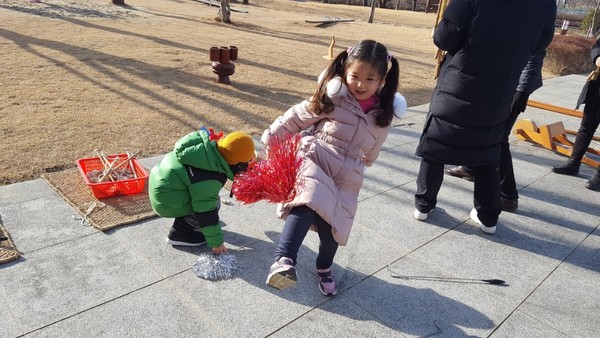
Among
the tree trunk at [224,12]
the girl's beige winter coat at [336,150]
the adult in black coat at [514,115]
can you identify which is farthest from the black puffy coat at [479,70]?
the tree trunk at [224,12]

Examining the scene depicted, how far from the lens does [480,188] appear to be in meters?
3.26

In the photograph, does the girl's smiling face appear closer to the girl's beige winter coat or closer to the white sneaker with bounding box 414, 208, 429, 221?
the girl's beige winter coat

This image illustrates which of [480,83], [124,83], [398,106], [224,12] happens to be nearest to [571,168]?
[480,83]

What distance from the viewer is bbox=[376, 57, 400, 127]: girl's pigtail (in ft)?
7.95

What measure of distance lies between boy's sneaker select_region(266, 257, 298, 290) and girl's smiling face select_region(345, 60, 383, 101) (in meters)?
0.93

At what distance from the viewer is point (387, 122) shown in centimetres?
245

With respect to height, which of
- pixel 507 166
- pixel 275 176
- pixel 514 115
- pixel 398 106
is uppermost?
pixel 398 106

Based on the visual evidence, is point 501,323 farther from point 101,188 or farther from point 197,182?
point 101,188

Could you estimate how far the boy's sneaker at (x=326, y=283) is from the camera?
2.47 m

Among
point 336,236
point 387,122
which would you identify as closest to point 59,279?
point 336,236

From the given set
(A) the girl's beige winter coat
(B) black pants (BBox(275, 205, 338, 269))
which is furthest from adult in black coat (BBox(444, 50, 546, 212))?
(B) black pants (BBox(275, 205, 338, 269))

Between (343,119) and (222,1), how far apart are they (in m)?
16.4

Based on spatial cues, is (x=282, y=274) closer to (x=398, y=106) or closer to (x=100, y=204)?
(x=398, y=106)

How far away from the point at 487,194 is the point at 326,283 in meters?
1.47
